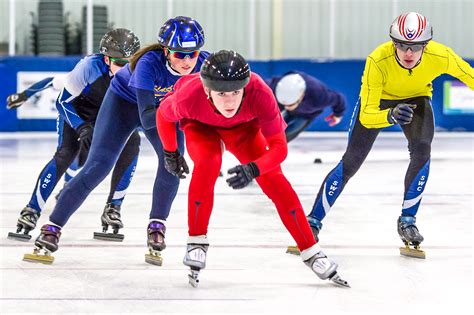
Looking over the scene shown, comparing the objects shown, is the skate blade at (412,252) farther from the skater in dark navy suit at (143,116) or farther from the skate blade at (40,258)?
the skate blade at (40,258)

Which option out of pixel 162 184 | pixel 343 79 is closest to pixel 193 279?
pixel 162 184

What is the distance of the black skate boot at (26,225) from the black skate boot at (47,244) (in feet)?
2.48

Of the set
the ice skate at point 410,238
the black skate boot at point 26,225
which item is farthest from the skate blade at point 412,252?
the black skate boot at point 26,225

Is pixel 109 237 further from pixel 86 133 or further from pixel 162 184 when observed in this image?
pixel 162 184

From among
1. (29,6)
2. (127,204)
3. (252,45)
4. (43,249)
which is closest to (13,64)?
(29,6)

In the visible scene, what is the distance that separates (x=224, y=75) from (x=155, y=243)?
1387 mm

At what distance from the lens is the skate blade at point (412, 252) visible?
5456mm

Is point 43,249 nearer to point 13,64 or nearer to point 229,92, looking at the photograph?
point 229,92

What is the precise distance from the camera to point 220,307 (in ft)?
13.9

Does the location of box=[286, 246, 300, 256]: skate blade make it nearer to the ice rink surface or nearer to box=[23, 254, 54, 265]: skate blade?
the ice rink surface

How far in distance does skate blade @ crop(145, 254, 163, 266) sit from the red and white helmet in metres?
1.94

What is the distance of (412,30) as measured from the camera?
526 centimetres

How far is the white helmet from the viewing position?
9.25 meters

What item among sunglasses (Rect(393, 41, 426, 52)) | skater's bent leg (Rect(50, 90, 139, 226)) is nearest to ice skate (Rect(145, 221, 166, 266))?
skater's bent leg (Rect(50, 90, 139, 226))
